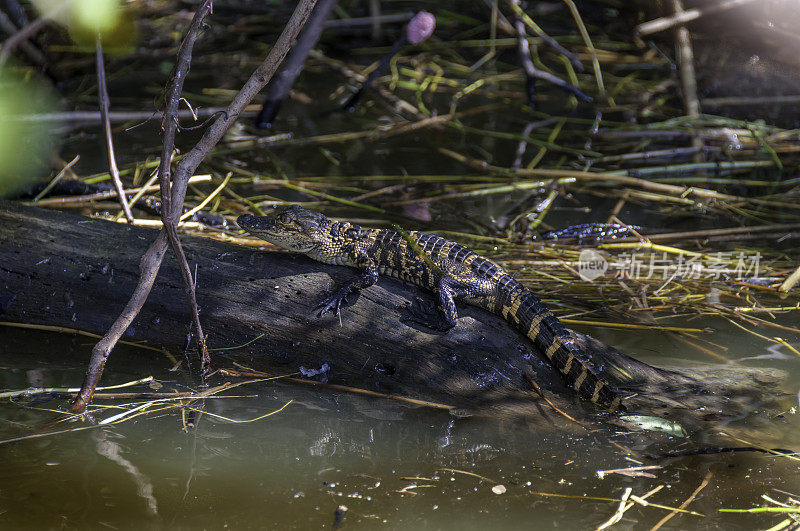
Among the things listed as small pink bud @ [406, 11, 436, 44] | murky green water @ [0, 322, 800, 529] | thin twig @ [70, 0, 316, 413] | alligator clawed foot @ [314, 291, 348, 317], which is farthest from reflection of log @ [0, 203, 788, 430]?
small pink bud @ [406, 11, 436, 44]

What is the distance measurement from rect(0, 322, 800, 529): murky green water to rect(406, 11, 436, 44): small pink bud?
3.38 meters

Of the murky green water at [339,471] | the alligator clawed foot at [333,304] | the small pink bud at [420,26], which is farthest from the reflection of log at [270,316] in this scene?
the small pink bud at [420,26]

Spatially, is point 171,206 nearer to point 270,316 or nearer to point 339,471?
point 270,316

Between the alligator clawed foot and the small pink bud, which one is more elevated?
the small pink bud

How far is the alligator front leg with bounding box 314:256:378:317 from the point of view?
323 cm

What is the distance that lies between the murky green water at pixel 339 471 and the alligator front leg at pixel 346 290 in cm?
41

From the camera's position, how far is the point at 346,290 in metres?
3.25

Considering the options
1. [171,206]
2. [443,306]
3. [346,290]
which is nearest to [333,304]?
[346,290]

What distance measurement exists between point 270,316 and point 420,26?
317 centimetres

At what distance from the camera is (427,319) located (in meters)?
3.21

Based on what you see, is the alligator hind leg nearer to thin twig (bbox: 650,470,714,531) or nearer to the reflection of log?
the reflection of log

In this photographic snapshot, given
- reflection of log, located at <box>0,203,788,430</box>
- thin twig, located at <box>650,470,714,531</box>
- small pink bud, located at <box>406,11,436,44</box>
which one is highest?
small pink bud, located at <box>406,11,436,44</box>

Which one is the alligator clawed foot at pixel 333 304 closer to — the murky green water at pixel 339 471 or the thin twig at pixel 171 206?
the murky green water at pixel 339 471

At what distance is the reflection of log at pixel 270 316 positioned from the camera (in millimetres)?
3117
